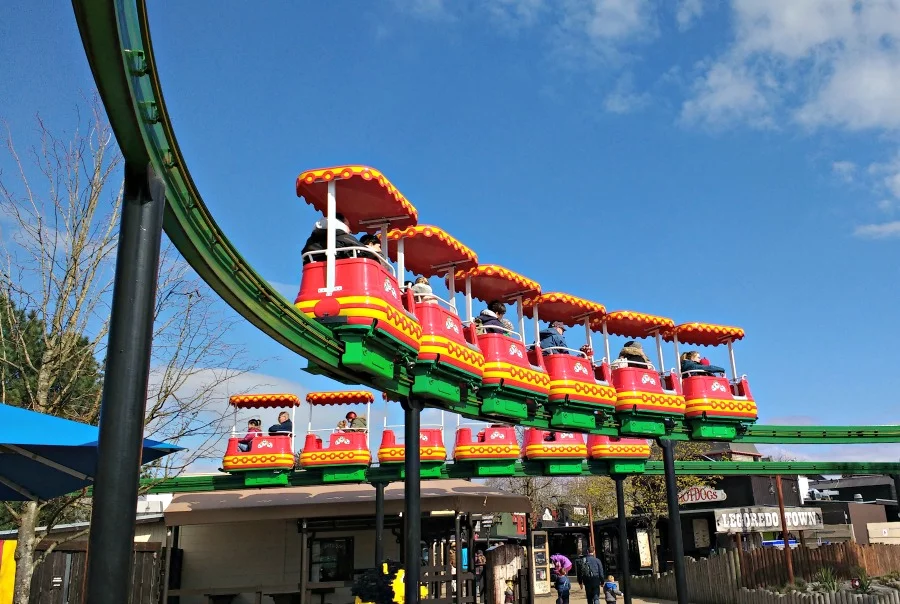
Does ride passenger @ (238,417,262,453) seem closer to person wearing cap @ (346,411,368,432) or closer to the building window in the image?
person wearing cap @ (346,411,368,432)

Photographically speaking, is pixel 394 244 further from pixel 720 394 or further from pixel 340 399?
pixel 340 399

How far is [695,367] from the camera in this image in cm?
1333

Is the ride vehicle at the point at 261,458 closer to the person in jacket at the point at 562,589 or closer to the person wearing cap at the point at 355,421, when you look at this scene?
the person wearing cap at the point at 355,421

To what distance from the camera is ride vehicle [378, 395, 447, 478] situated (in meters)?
15.2

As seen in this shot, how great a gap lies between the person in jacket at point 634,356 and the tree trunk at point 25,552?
910cm

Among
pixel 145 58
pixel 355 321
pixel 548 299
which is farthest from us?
pixel 548 299

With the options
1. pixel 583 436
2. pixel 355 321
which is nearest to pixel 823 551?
pixel 583 436

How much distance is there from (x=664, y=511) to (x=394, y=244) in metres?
27.0

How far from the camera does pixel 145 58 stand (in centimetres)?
332

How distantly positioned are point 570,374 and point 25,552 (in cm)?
772

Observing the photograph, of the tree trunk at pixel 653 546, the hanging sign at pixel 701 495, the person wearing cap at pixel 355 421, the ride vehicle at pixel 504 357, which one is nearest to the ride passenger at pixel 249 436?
the person wearing cap at pixel 355 421

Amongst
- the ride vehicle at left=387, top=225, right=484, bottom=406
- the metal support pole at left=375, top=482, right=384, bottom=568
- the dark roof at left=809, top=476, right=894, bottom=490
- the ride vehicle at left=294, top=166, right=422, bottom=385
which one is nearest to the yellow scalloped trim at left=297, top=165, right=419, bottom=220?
the ride vehicle at left=294, top=166, right=422, bottom=385

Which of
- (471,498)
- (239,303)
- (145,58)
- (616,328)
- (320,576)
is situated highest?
(616,328)

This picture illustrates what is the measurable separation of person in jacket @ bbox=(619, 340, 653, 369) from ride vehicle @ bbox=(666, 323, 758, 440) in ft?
3.20
